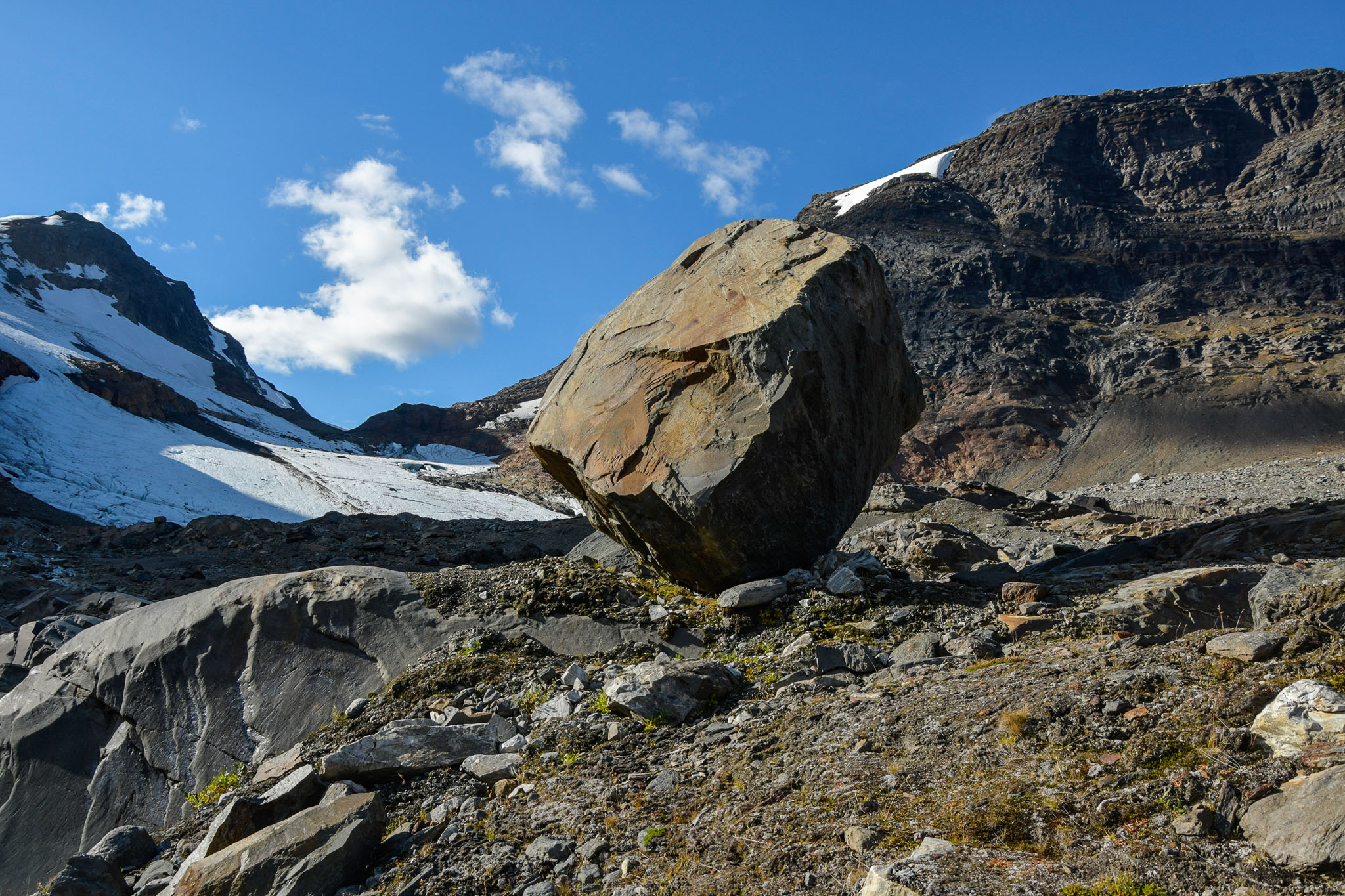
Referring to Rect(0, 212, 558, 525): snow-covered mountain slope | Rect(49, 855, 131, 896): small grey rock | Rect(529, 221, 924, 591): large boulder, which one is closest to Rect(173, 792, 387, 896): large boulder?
Rect(49, 855, 131, 896): small grey rock

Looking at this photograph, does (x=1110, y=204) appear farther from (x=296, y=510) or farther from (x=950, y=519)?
(x=296, y=510)

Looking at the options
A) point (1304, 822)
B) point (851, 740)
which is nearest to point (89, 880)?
point (851, 740)

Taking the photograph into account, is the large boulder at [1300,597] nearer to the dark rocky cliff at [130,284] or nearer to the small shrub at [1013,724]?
the small shrub at [1013,724]

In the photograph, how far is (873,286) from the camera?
8695 mm

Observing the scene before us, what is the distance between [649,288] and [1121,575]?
6.14m

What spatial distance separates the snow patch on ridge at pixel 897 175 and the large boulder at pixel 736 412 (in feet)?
323

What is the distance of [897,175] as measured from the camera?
362 ft

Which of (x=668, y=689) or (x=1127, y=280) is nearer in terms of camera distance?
(x=668, y=689)

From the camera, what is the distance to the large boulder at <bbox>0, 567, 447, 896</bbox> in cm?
738

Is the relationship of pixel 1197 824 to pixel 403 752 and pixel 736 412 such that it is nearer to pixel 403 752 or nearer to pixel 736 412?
pixel 403 752

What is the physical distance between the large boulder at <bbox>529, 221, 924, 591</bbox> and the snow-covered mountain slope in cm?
3502

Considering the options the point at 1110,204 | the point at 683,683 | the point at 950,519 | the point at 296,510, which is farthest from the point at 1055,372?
the point at 683,683

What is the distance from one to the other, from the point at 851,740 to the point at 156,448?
2067 inches

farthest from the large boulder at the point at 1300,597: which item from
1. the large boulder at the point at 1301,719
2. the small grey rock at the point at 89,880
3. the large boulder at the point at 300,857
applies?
the small grey rock at the point at 89,880
